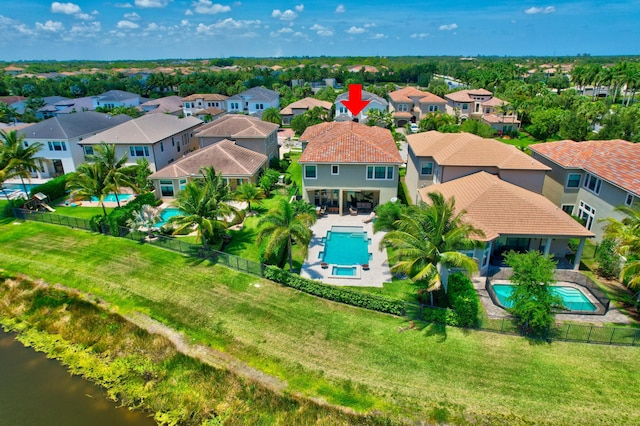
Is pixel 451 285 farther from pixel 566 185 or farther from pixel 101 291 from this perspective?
pixel 101 291

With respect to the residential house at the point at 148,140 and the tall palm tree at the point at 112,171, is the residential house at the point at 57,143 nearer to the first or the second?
the residential house at the point at 148,140

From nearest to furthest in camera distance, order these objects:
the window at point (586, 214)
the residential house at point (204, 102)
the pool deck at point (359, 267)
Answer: the pool deck at point (359, 267) < the window at point (586, 214) < the residential house at point (204, 102)

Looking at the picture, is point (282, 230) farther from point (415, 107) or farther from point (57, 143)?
point (415, 107)

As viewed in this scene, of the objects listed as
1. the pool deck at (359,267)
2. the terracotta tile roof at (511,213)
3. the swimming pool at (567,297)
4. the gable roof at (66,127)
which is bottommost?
the swimming pool at (567,297)

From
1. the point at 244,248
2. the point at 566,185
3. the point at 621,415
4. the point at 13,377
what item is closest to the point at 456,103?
the point at 566,185

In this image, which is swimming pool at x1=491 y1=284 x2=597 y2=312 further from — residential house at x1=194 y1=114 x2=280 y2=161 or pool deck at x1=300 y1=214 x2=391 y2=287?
residential house at x1=194 y1=114 x2=280 y2=161

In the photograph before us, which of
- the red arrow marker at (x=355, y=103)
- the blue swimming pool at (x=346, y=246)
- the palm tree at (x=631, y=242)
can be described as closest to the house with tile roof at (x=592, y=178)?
the palm tree at (x=631, y=242)
